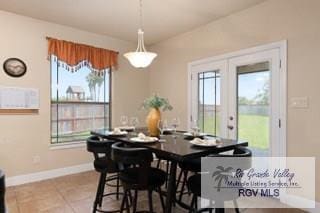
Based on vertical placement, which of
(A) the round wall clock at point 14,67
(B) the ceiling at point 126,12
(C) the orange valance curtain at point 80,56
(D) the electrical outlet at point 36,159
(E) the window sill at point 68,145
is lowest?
(D) the electrical outlet at point 36,159

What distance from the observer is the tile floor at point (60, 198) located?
8.75 ft

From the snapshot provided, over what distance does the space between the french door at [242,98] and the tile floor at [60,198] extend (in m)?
1.04

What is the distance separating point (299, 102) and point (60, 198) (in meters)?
3.35

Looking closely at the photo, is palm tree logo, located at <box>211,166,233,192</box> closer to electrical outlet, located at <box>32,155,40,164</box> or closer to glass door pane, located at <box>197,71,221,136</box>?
glass door pane, located at <box>197,71,221,136</box>

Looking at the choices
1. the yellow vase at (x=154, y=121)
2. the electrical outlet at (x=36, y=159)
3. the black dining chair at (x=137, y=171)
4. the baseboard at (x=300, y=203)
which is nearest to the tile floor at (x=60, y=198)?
the baseboard at (x=300, y=203)

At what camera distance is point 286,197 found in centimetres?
288

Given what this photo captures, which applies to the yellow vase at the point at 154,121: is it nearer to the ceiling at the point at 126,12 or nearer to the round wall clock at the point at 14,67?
the ceiling at the point at 126,12

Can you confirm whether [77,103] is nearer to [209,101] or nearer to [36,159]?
[36,159]

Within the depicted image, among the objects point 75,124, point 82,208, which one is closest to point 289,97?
point 82,208

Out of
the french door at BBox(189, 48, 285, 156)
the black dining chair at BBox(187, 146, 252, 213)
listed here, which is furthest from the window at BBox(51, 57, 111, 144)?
the black dining chair at BBox(187, 146, 252, 213)

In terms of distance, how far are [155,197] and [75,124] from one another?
223cm

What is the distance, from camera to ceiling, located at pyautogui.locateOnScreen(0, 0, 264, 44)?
3133mm

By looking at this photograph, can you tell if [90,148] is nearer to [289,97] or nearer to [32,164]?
[32,164]

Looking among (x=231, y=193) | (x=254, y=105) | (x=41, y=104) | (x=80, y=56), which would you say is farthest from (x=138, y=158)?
(x=80, y=56)
